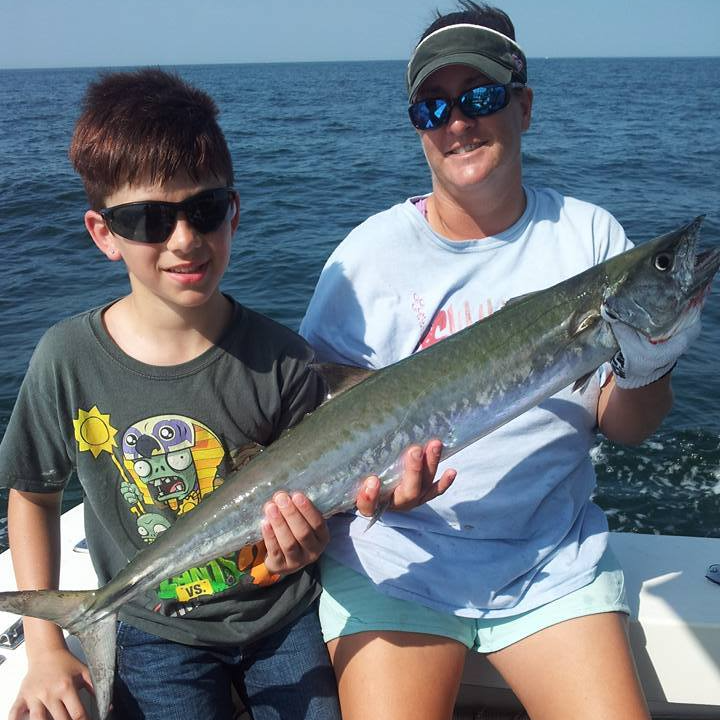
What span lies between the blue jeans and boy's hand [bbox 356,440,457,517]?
685 mm

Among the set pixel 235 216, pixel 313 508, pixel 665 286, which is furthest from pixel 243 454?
pixel 665 286

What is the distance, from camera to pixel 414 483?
8.39ft

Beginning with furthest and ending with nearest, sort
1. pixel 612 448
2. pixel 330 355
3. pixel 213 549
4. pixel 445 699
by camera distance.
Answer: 1. pixel 612 448
2. pixel 330 355
3. pixel 445 699
4. pixel 213 549

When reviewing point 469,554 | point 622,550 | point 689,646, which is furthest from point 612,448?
point 469,554

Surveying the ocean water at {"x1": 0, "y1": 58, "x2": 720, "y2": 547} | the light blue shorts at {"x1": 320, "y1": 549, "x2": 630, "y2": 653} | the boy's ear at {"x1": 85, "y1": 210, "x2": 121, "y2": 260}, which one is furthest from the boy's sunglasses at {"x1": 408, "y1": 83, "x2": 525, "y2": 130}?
the ocean water at {"x1": 0, "y1": 58, "x2": 720, "y2": 547}

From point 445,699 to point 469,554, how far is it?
53 centimetres

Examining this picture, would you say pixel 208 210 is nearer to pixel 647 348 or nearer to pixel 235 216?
pixel 235 216

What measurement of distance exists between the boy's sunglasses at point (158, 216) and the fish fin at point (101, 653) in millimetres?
1308

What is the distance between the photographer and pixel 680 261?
258cm

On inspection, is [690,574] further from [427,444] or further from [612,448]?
[612,448]

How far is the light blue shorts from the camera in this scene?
2.79 meters

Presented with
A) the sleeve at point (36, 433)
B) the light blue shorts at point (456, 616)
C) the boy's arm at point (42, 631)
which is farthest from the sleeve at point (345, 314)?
the boy's arm at point (42, 631)

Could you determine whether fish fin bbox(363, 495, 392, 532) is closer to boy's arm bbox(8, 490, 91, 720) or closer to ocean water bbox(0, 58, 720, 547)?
boy's arm bbox(8, 490, 91, 720)

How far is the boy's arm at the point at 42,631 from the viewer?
2.59 metres
